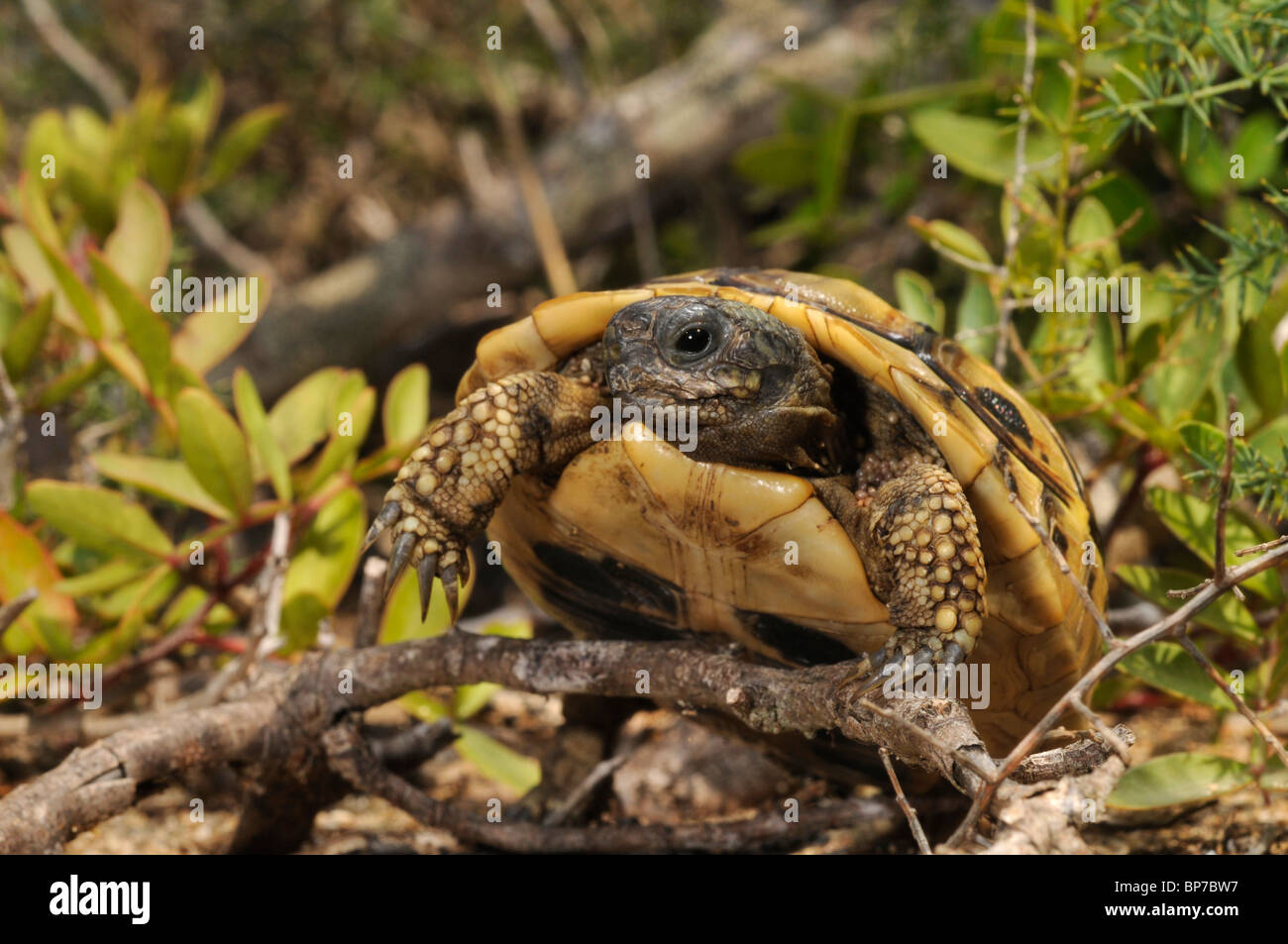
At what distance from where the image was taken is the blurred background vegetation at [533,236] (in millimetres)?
2250

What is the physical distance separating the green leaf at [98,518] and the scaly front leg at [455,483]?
0.84m

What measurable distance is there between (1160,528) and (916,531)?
2.18 m

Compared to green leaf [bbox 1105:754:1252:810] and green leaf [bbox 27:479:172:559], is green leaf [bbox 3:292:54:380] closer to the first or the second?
green leaf [bbox 27:479:172:559]

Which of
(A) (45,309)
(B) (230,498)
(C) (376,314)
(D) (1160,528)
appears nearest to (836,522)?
(B) (230,498)

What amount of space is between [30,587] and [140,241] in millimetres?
993

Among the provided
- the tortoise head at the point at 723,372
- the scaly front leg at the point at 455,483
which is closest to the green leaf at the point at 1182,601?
the tortoise head at the point at 723,372

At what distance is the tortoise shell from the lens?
66.6 inches

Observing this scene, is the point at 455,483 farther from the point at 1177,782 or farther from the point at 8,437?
the point at 8,437

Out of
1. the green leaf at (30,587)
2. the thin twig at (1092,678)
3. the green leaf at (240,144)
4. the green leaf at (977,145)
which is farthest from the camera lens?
the green leaf at (240,144)

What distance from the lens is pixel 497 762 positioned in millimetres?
2414

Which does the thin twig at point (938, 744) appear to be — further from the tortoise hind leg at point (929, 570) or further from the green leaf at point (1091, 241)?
the green leaf at point (1091, 241)

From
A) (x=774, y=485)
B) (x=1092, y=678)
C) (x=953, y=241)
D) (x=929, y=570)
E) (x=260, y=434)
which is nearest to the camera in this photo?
(x=1092, y=678)

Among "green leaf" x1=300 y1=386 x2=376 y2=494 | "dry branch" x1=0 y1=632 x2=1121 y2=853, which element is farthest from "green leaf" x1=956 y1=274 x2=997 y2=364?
"green leaf" x1=300 y1=386 x2=376 y2=494

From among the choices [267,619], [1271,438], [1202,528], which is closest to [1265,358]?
[1271,438]
